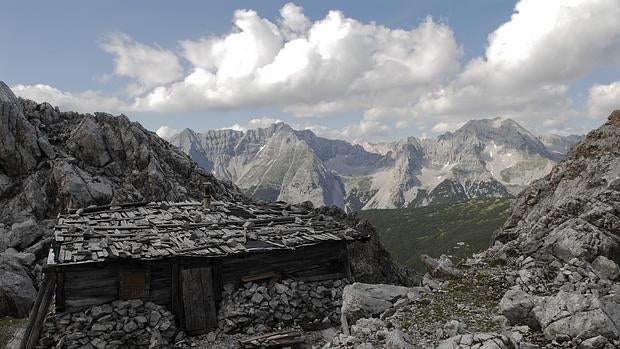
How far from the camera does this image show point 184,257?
1778 cm

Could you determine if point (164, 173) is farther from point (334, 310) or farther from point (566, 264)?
point (566, 264)

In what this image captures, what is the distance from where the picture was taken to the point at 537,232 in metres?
18.8

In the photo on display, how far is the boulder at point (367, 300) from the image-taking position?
13820 millimetres

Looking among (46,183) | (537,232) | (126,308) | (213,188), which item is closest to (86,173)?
(46,183)

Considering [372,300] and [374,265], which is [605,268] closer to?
[372,300]

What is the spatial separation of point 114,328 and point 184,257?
368cm

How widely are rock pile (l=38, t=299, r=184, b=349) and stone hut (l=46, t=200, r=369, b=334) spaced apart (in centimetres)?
34

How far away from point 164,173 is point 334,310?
40.0 m

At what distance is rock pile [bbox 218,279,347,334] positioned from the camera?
18.1 m

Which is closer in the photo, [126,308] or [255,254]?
[126,308]

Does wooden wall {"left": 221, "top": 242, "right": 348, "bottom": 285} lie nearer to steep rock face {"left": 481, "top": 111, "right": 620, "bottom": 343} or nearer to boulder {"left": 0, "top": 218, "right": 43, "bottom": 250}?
steep rock face {"left": 481, "top": 111, "right": 620, "bottom": 343}

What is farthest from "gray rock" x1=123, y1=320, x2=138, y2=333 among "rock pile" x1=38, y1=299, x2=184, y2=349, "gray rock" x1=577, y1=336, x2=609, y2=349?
"gray rock" x1=577, y1=336, x2=609, y2=349

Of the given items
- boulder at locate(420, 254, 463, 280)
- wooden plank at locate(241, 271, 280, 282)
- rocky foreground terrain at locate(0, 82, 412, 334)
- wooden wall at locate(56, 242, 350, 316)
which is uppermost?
rocky foreground terrain at locate(0, 82, 412, 334)

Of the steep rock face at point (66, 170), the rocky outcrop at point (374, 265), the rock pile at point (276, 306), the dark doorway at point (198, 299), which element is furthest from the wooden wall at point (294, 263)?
the rocky outcrop at point (374, 265)
